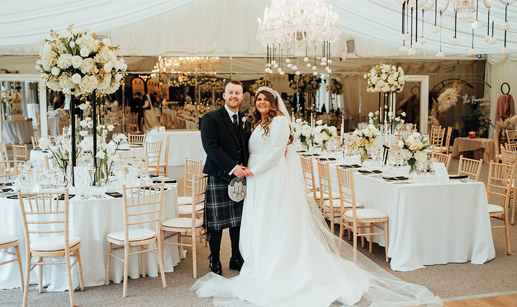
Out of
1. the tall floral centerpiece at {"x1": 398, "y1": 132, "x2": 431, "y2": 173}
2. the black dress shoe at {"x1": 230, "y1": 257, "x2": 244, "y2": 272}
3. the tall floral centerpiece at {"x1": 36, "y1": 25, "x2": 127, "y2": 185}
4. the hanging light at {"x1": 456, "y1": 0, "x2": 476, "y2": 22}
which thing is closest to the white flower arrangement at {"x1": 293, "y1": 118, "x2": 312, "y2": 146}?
the tall floral centerpiece at {"x1": 398, "y1": 132, "x2": 431, "y2": 173}

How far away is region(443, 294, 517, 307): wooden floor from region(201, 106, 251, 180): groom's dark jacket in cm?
212

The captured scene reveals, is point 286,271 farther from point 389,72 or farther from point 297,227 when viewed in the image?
point 389,72

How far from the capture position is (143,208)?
→ 4.70 m

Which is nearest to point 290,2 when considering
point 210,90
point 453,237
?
point 453,237

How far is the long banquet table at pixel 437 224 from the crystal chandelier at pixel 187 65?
971 cm

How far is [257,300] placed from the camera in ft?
13.2

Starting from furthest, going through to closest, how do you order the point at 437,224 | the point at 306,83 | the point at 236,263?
the point at 306,83 < the point at 437,224 < the point at 236,263

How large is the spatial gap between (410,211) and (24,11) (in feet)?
20.0

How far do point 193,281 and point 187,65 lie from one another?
1018 cm

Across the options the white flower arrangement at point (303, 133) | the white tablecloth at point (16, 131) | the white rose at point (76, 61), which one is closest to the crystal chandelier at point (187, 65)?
the white tablecloth at point (16, 131)

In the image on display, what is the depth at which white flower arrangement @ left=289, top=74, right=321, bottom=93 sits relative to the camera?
14969mm

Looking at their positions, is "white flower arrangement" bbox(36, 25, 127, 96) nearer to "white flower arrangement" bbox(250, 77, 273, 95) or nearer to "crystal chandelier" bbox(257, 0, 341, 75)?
"crystal chandelier" bbox(257, 0, 341, 75)

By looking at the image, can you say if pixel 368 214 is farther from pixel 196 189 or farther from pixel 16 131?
pixel 16 131

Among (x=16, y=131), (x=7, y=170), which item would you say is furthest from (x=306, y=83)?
(x=7, y=170)
